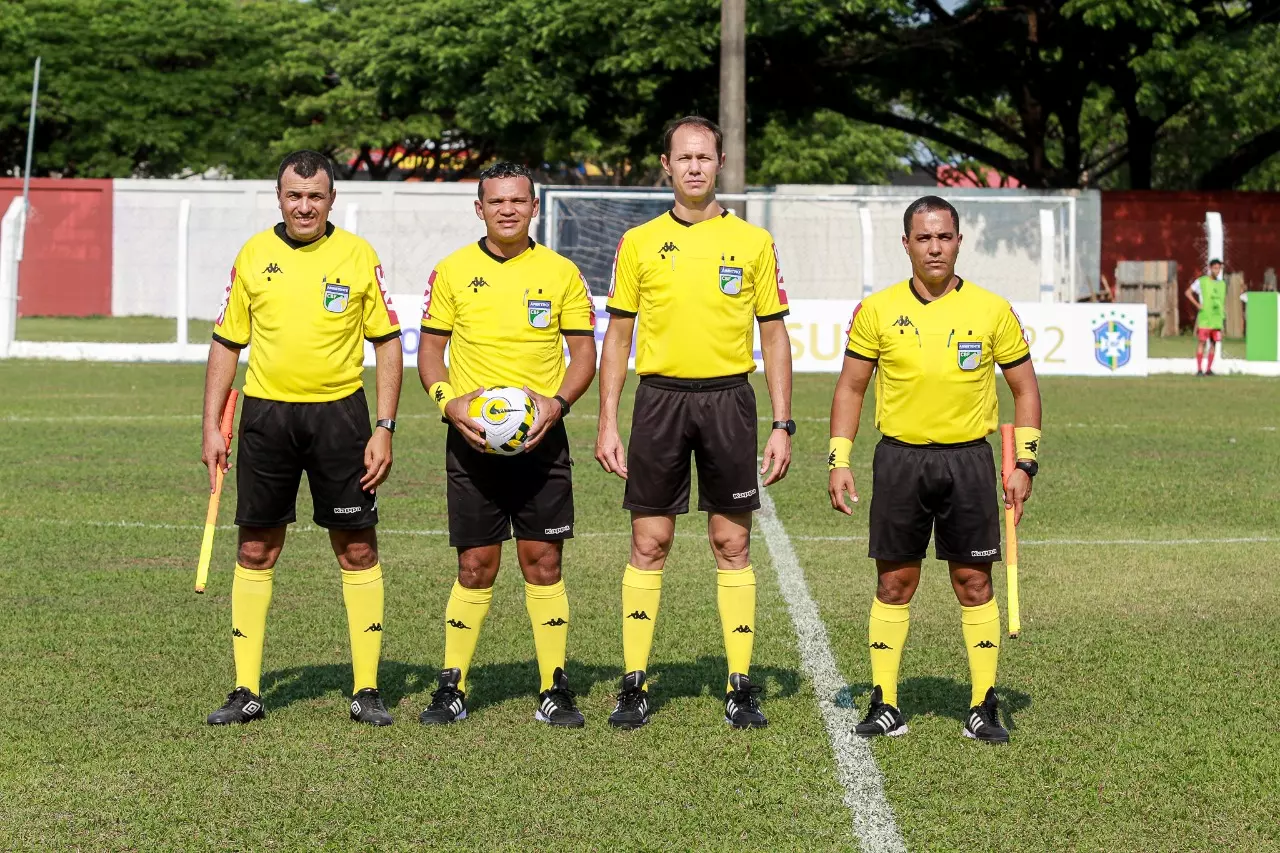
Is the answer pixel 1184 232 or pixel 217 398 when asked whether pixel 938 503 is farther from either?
pixel 1184 232

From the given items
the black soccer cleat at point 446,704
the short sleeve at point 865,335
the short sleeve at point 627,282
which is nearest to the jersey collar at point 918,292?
the short sleeve at point 865,335

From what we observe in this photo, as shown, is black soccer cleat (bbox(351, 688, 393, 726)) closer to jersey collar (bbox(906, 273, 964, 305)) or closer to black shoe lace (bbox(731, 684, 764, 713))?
black shoe lace (bbox(731, 684, 764, 713))

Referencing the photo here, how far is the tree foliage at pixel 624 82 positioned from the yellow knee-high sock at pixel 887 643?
82.3 ft

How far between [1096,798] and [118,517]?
7.38 meters

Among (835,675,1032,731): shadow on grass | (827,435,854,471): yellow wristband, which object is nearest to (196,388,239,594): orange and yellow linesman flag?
(827,435,854,471): yellow wristband

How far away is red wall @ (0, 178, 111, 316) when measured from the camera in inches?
1548

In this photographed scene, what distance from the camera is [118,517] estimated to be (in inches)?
428

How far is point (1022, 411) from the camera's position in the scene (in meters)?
6.05

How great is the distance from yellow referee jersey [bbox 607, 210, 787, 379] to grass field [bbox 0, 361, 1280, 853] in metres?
1.32

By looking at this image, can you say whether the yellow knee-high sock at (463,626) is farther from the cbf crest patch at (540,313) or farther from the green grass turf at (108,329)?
the green grass turf at (108,329)

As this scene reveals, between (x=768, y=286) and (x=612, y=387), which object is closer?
(x=612, y=387)

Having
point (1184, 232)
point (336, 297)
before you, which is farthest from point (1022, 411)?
point (1184, 232)

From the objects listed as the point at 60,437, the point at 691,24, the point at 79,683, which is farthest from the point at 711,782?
the point at 691,24

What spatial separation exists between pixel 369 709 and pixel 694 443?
4.94ft
